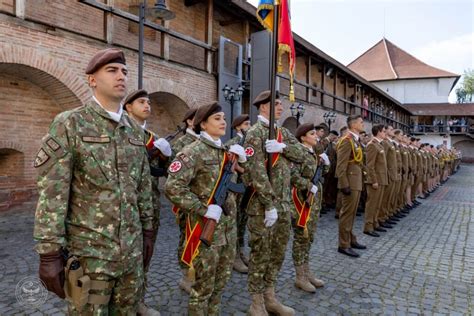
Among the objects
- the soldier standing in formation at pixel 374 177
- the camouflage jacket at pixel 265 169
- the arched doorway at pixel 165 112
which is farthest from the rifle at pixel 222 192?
the arched doorway at pixel 165 112

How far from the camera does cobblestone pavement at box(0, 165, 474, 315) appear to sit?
3.66 meters

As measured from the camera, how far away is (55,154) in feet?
6.05

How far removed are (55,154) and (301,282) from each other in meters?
3.16

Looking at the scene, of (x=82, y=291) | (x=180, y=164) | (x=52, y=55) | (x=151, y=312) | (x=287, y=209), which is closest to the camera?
(x=82, y=291)

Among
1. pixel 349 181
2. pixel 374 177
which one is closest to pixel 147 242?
pixel 349 181

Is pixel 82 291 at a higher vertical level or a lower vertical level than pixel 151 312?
higher

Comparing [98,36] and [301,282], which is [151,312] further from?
[98,36]

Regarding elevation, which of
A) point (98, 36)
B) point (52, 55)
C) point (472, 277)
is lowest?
point (472, 277)

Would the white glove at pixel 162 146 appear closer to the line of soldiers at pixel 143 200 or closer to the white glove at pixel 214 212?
the line of soldiers at pixel 143 200

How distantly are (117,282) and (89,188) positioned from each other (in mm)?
571

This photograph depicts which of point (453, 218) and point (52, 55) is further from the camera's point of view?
point (453, 218)

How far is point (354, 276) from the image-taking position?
458 centimetres

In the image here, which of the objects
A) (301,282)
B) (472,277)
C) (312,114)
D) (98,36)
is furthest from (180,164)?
(312,114)

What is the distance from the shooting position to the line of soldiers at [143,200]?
1858 millimetres
